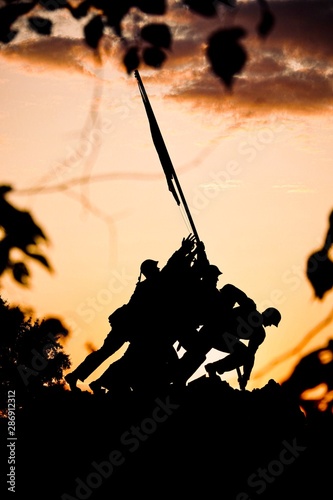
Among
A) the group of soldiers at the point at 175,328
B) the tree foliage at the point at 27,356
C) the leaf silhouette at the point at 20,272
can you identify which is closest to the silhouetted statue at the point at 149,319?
the group of soldiers at the point at 175,328

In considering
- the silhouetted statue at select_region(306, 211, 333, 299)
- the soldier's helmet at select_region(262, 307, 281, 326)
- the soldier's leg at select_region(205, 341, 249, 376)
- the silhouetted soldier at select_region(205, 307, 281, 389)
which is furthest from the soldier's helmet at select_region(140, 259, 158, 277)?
the silhouetted statue at select_region(306, 211, 333, 299)

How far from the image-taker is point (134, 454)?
8.62 metres

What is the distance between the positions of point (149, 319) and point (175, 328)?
0.56m

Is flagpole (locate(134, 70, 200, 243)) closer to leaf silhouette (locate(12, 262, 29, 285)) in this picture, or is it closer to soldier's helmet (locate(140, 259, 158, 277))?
soldier's helmet (locate(140, 259, 158, 277))

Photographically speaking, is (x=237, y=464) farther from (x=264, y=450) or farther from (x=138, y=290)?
(x=138, y=290)

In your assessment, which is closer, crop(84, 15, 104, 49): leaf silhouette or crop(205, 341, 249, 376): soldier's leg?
crop(84, 15, 104, 49): leaf silhouette

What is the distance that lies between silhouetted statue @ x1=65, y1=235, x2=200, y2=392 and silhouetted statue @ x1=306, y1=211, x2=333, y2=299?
270 inches

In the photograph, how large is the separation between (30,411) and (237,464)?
12.4ft

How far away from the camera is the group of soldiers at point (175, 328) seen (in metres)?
10.4

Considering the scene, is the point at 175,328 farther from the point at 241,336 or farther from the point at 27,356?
the point at 27,356

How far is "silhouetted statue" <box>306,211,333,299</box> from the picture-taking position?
135 inches

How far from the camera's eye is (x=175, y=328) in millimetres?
10609

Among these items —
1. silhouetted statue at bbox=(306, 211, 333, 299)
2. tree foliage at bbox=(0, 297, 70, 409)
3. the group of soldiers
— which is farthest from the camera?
tree foliage at bbox=(0, 297, 70, 409)

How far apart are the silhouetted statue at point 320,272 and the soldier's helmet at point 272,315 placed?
7023 mm
